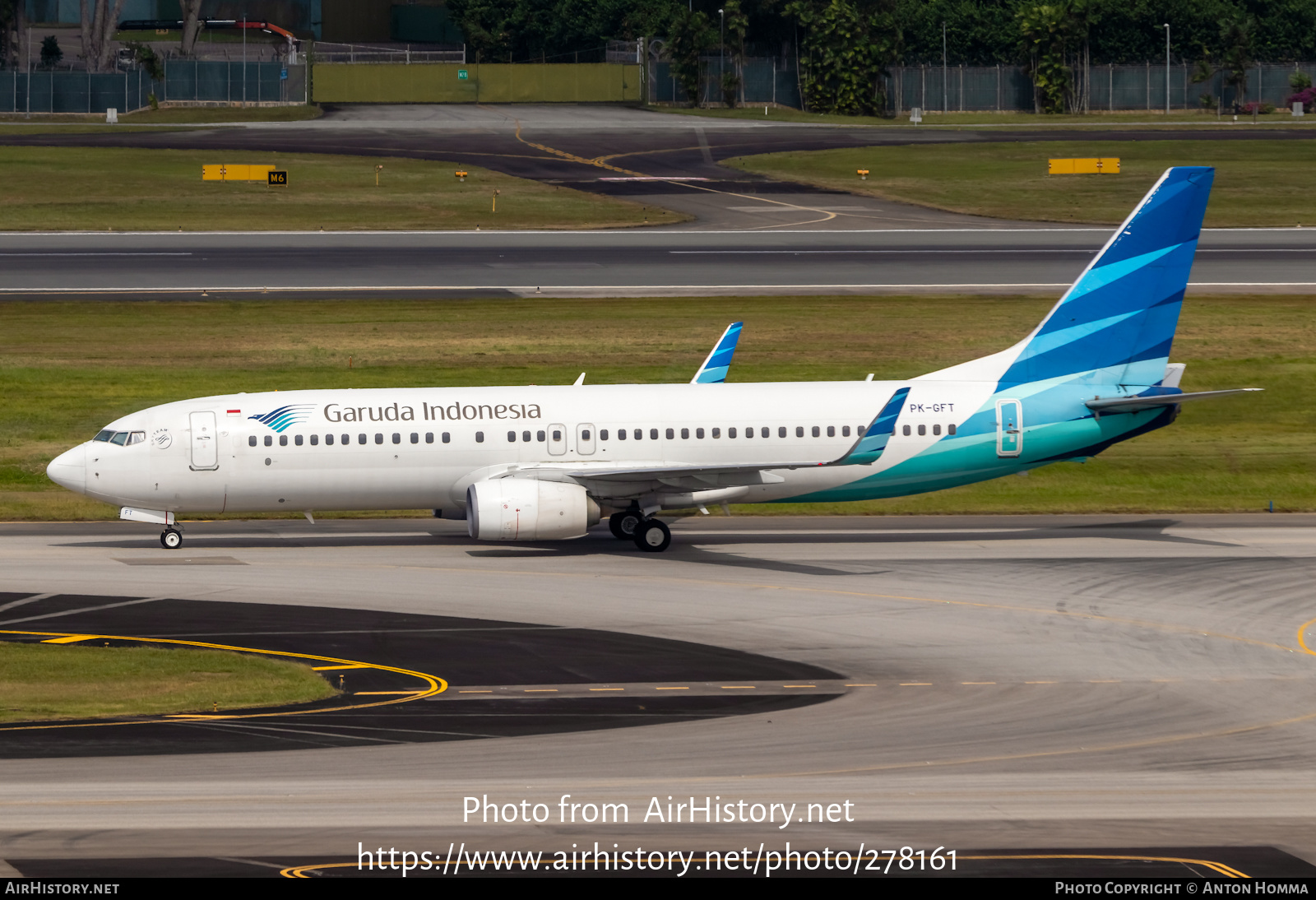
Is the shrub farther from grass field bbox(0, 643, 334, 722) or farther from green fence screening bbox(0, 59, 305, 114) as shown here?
grass field bbox(0, 643, 334, 722)

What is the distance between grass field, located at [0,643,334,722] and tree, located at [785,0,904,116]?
419 ft

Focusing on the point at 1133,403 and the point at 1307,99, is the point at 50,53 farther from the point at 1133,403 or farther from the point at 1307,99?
the point at 1133,403

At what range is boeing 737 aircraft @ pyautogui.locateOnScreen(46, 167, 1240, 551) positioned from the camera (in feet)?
128

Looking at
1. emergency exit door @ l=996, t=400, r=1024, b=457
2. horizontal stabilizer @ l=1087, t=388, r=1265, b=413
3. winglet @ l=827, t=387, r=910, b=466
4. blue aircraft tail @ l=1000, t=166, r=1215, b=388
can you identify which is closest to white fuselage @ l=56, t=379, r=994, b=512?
emergency exit door @ l=996, t=400, r=1024, b=457

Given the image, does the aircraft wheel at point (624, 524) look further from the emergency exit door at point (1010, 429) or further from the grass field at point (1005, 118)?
the grass field at point (1005, 118)

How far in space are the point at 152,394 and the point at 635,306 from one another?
69.0 feet

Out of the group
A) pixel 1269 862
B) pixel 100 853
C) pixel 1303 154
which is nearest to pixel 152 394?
pixel 100 853

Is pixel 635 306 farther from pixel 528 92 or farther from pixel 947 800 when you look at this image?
pixel 528 92

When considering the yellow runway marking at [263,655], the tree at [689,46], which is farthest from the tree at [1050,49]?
the yellow runway marking at [263,655]

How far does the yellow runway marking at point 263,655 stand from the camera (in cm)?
2509

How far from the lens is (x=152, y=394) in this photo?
5638 cm

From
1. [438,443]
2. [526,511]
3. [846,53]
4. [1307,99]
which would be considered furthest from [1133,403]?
[1307,99]

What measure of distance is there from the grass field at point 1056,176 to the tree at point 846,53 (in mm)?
32608

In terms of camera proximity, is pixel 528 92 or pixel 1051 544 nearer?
pixel 1051 544
